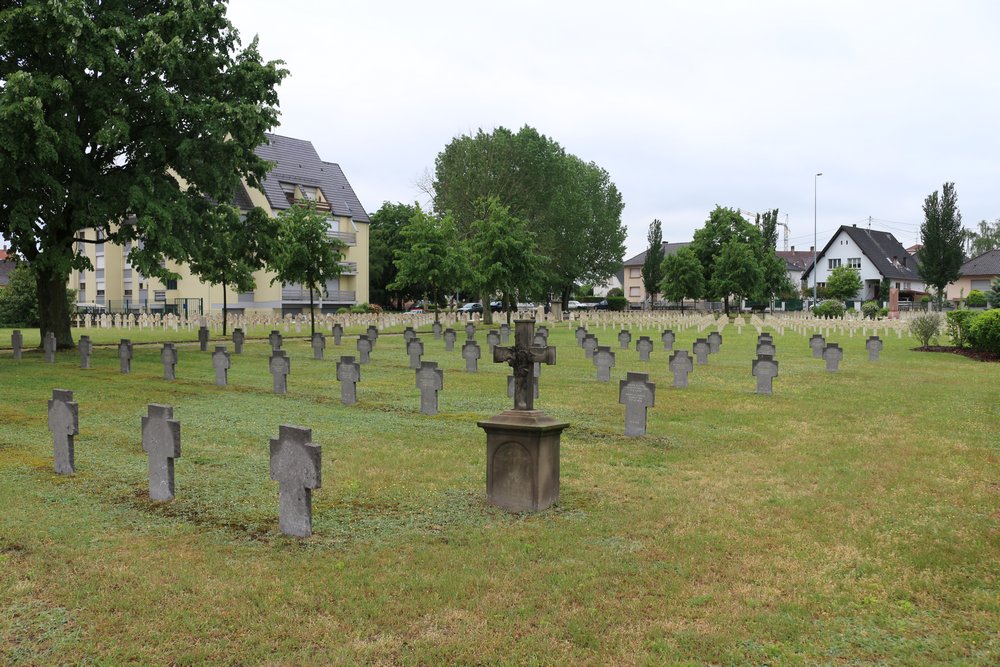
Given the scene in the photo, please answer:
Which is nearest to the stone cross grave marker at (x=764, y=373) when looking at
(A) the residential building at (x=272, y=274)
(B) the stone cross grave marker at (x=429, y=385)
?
(B) the stone cross grave marker at (x=429, y=385)

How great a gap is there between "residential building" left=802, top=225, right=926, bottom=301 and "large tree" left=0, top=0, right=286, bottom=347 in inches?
2718

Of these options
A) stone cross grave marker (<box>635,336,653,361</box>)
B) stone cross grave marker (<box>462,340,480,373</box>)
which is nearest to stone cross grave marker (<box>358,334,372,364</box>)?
stone cross grave marker (<box>462,340,480,373</box>)

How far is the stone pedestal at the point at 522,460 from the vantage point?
22.1 ft

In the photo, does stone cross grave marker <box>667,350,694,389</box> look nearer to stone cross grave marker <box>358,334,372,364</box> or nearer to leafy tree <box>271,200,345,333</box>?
stone cross grave marker <box>358,334,372,364</box>

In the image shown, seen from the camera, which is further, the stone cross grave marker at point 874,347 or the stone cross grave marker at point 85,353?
the stone cross grave marker at point 874,347

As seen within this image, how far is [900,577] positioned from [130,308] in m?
64.3

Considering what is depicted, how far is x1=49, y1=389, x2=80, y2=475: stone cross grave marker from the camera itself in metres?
8.02

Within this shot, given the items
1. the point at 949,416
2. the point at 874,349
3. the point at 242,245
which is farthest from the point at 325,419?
the point at 874,349

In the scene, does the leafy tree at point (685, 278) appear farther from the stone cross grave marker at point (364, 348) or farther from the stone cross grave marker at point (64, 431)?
the stone cross grave marker at point (64, 431)

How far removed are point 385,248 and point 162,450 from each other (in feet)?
195

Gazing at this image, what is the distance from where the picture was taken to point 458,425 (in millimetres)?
11320

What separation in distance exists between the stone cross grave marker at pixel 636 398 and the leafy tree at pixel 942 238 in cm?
5910

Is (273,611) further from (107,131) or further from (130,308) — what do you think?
(130,308)

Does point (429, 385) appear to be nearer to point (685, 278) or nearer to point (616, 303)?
point (685, 278)
